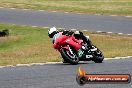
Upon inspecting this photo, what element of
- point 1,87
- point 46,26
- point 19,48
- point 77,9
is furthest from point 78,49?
point 77,9

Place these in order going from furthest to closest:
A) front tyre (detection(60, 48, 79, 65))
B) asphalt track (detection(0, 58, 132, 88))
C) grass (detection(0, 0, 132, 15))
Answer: grass (detection(0, 0, 132, 15)) → front tyre (detection(60, 48, 79, 65)) → asphalt track (detection(0, 58, 132, 88))

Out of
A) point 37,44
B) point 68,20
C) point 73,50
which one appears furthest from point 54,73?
point 68,20

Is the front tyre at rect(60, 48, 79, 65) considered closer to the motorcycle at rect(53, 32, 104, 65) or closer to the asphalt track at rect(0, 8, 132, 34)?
the motorcycle at rect(53, 32, 104, 65)

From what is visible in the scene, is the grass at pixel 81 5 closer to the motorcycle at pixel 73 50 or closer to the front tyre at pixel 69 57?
the motorcycle at pixel 73 50

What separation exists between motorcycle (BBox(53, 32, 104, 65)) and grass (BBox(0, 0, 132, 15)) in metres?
16.9

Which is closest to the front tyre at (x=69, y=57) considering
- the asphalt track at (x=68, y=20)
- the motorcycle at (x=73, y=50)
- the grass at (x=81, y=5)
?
the motorcycle at (x=73, y=50)

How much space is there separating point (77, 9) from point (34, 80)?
2228cm

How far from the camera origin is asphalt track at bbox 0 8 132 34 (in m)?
27.9

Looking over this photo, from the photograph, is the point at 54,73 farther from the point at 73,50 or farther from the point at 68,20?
the point at 68,20

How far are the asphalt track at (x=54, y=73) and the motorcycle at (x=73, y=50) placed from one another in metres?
0.19

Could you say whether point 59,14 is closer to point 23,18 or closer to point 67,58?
point 23,18

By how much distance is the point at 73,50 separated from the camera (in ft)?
49.4

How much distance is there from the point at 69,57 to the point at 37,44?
826 centimetres

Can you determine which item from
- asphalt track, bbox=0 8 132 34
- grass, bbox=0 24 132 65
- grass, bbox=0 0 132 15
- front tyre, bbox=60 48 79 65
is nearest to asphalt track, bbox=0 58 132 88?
front tyre, bbox=60 48 79 65
